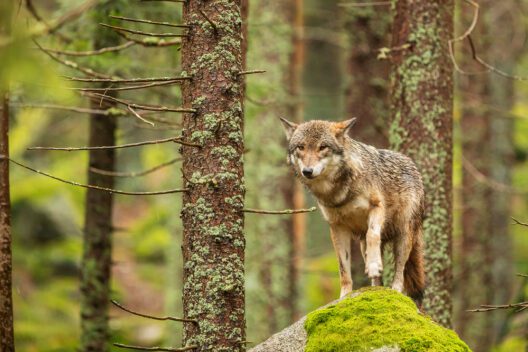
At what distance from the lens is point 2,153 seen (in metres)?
7.05

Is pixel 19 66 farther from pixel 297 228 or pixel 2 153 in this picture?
pixel 297 228

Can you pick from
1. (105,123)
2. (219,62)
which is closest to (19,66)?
(219,62)

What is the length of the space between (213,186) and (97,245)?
5414mm

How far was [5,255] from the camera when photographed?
23.1 feet

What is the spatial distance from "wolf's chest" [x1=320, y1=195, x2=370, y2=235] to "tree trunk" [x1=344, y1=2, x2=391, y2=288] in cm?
566

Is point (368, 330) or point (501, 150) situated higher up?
point (501, 150)

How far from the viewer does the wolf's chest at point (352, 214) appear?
7363mm

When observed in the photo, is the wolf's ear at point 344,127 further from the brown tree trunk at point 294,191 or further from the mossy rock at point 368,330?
the brown tree trunk at point 294,191

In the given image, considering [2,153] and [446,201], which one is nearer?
[2,153]

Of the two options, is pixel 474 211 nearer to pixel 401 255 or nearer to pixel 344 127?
pixel 401 255

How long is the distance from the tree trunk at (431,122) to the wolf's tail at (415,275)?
1034mm

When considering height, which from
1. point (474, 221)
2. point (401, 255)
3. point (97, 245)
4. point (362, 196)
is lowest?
point (474, 221)

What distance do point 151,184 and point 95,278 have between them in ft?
74.1

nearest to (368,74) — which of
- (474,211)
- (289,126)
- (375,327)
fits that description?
(474,211)
